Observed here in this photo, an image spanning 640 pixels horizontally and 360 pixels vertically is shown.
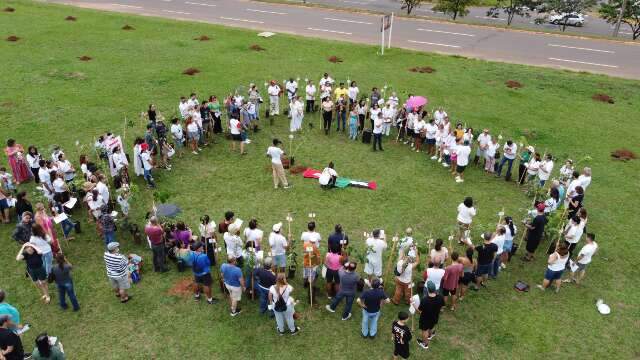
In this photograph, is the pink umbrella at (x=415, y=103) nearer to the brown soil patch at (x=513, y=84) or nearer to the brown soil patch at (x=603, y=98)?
the brown soil patch at (x=513, y=84)

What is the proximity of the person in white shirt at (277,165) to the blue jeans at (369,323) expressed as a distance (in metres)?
7.60

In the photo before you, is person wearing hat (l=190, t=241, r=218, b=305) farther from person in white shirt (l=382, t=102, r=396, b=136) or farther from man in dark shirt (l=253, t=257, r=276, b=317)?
person in white shirt (l=382, t=102, r=396, b=136)

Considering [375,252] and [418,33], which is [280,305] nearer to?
[375,252]

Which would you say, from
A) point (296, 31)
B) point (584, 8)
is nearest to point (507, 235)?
point (296, 31)

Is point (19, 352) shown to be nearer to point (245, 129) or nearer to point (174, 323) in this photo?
point (174, 323)

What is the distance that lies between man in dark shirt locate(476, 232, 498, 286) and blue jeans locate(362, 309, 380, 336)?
11.4 feet

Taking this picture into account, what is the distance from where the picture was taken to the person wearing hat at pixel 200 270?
12.4 m

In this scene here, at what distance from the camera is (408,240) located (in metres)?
13.2

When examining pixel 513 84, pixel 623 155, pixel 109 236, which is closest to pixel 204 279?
pixel 109 236

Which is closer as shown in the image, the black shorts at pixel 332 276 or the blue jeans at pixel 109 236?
the black shorts at pixel 332 276

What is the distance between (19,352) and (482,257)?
1121cm

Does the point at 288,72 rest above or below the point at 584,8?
below

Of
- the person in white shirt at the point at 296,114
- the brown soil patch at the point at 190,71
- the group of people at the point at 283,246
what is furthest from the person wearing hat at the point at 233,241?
the brown soil patch at the point at 190,71

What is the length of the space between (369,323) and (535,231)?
20.5 feet
